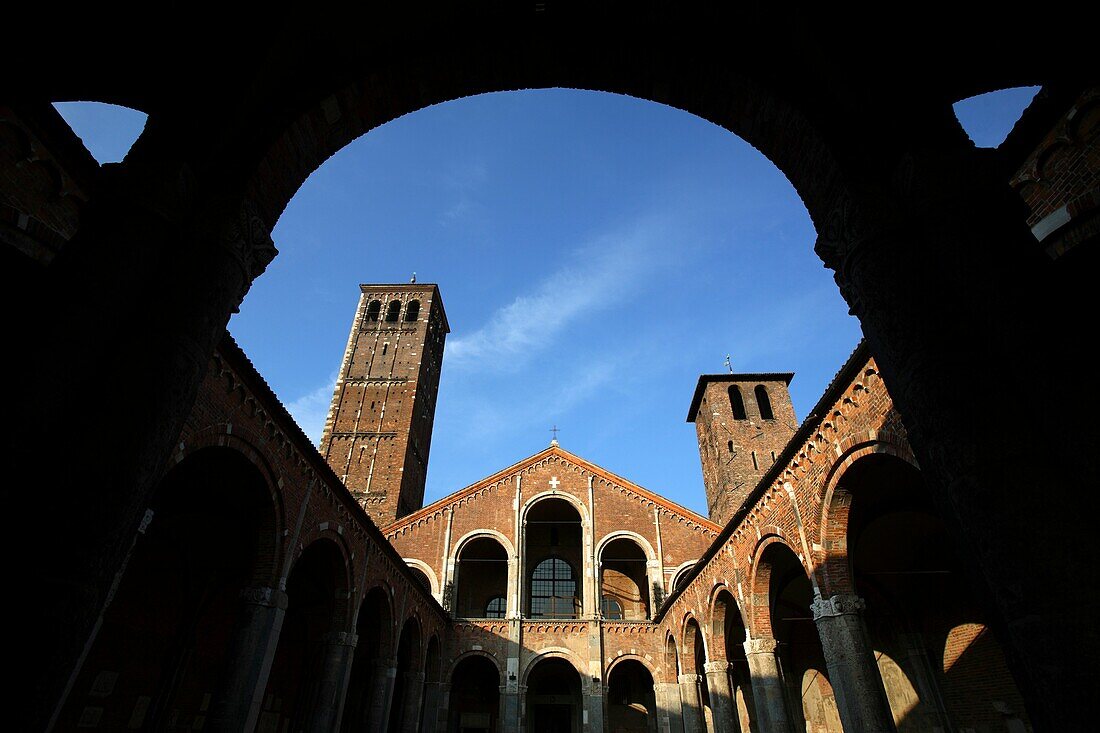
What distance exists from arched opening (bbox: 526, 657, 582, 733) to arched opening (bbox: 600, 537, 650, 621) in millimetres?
2991

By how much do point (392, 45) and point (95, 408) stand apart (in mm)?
3100

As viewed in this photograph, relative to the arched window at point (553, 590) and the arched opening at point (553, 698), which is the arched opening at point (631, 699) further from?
the arched window at point (553, 590)

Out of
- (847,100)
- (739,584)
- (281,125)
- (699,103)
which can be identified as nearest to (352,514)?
(739,584)

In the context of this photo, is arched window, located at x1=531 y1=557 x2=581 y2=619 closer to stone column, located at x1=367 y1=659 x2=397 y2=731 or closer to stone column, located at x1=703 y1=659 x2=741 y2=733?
stone column, located at x1=703 y1=659 x2=741 y2=733

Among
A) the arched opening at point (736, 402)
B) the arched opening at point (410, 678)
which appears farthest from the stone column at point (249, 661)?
the arched opening at point (736, 402)

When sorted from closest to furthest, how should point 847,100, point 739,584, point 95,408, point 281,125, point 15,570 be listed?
point 15,570, point 95,408, point 847,100, point 281,125, point 739,584

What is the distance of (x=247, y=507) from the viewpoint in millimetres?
9820

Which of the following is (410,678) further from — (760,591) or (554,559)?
(760,591)

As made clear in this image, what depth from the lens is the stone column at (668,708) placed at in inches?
733

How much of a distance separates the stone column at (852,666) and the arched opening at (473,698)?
1602 centimetres

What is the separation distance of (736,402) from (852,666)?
2138 centimetres

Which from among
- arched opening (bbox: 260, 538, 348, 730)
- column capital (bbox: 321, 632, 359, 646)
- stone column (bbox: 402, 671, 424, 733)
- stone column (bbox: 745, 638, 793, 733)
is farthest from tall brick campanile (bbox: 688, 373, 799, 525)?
column capital (bbox: 321, 632, 359, 646)

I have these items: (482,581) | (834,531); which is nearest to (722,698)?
(834,531)

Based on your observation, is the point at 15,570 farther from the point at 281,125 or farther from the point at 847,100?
the point at 847,100
